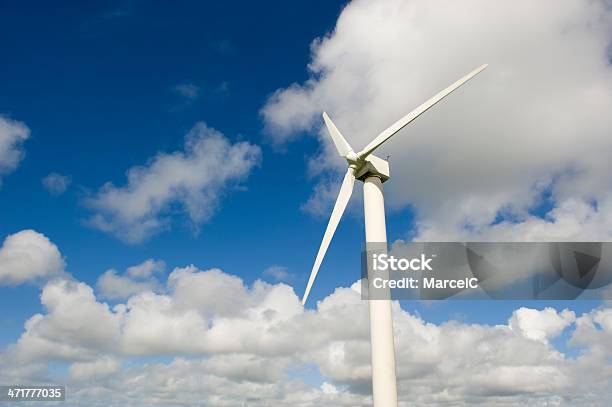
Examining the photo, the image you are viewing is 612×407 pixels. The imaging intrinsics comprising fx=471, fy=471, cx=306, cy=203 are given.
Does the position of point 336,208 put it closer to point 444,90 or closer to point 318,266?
point 318,266

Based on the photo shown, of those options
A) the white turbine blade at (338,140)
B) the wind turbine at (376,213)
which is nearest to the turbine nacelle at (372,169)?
the wind turbine at (376,213)

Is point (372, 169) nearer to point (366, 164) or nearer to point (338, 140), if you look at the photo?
point (366, 164)

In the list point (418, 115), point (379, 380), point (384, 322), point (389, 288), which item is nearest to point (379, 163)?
point (418, 115)

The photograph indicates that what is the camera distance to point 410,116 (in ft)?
202

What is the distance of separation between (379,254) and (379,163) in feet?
46.3

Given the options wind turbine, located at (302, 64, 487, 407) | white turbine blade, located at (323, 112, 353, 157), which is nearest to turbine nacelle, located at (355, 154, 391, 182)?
wind turbine, located at (302, 64, 487, 407)

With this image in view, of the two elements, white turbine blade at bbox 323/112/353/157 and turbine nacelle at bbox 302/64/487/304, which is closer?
turbine nacelle at bbox 302/64/487/304

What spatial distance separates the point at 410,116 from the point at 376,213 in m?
15.1

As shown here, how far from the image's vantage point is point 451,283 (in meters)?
51.2

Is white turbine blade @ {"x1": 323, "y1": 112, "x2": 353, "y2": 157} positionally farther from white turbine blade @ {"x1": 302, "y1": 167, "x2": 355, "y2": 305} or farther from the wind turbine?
white turbine blade @ {"x1": 302, "y1": 167, "x2": 355, "y2": 305}


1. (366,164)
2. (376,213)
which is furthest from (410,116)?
(376,213)

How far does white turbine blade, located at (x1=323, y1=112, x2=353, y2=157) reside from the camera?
6282 cm

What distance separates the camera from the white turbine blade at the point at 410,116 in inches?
2330

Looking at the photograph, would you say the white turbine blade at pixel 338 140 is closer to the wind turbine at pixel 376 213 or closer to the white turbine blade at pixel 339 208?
the wind turbine at pixel 376 213
